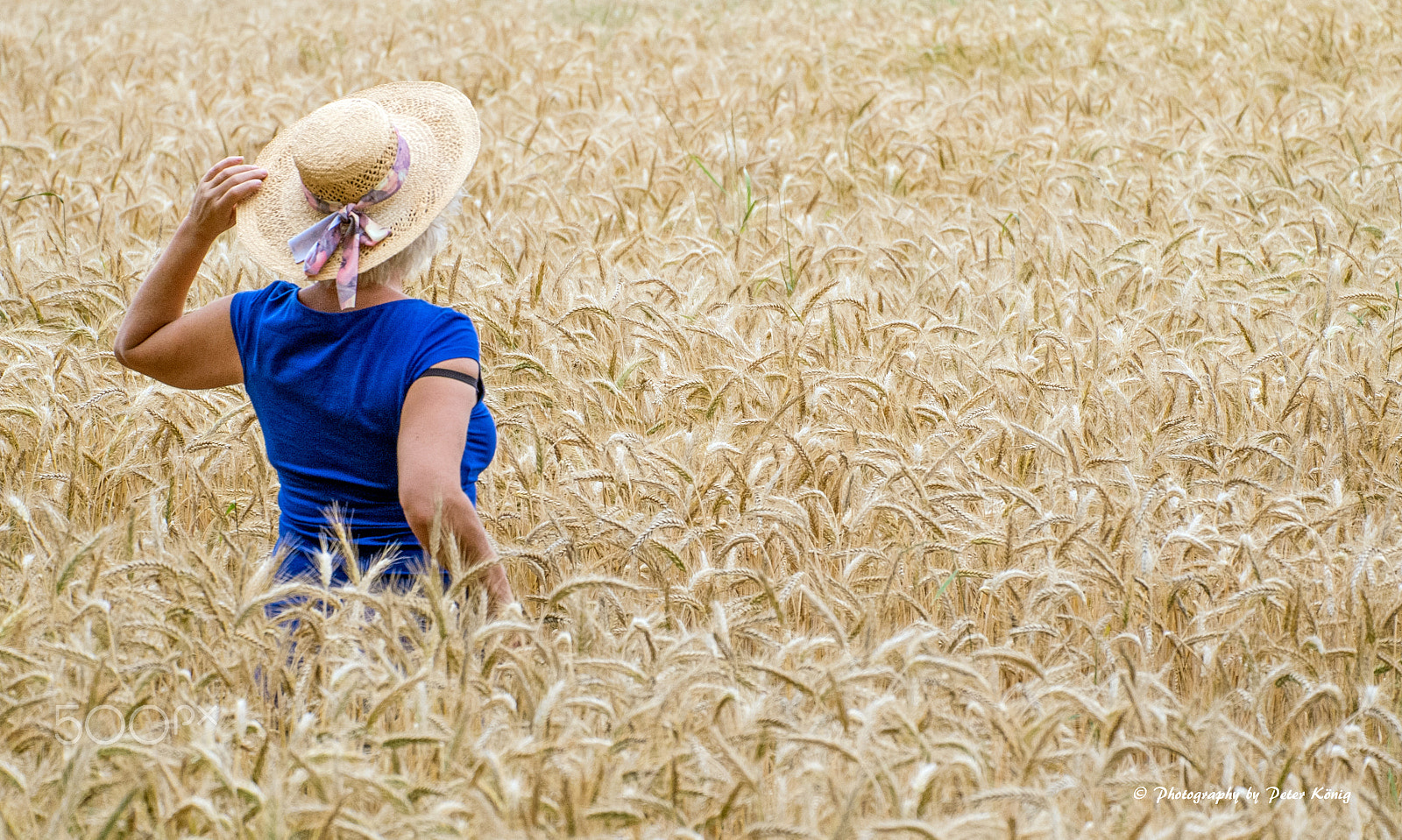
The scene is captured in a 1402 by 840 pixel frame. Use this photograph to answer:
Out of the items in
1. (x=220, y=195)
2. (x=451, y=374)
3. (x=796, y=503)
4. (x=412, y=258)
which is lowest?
(x=796, y=503)

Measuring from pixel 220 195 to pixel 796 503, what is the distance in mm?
1421

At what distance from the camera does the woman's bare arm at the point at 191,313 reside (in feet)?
8.38

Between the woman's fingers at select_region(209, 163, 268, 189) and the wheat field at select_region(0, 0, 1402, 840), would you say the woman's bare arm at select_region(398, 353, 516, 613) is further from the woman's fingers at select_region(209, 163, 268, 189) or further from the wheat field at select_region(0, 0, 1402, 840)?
the woman's fingers at select_region(209, 163, 268, 189)

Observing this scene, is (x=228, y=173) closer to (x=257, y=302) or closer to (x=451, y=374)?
(x=257, y=302)

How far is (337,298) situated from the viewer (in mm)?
2477

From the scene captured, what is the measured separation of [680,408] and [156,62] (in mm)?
6574

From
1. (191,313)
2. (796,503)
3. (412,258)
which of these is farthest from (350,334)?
(796,503)

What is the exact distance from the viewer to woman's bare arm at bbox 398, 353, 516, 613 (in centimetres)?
229

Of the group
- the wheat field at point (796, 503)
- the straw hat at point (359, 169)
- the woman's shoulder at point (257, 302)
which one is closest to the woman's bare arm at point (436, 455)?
the wheat field at point (796, 503)

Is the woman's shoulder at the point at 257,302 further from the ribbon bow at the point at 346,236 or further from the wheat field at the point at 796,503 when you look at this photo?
the wheat field at the point at 796,503

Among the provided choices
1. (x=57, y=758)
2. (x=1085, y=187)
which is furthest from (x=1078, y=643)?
(x=1085, y=187)

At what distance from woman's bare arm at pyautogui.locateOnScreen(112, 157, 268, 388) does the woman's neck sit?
0.21 m

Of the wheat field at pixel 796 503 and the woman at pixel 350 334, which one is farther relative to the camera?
the woman at pixel 350 334

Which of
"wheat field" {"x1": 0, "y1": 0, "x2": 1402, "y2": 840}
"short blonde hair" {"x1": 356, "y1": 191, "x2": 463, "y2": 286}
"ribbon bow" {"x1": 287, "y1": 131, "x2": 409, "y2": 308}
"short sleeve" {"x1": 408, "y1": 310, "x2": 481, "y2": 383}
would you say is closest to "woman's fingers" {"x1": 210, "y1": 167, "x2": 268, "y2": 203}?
"ribbon bow" {"x1": 287, "y1": 131, "x2": 409, "y2": 308}
